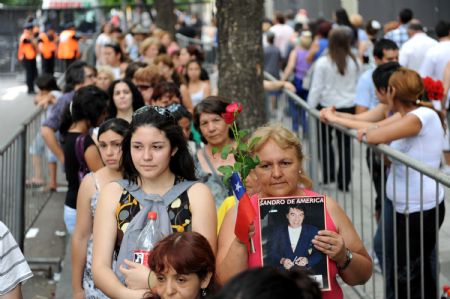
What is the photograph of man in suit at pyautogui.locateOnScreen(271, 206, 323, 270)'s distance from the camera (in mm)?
4480

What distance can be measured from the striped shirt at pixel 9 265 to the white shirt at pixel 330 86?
24.3 feet

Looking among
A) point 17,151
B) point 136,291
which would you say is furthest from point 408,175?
point 17,151

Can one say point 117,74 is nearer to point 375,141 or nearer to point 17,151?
point 17,151

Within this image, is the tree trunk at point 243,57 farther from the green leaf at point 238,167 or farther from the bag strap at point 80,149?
the green leaf at point 238,167

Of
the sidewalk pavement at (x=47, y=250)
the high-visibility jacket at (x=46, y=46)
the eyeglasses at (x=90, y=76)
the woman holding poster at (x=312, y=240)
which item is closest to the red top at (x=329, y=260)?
the woman holding poster at (x=312, y=240)

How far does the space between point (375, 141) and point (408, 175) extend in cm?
45

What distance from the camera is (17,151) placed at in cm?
891

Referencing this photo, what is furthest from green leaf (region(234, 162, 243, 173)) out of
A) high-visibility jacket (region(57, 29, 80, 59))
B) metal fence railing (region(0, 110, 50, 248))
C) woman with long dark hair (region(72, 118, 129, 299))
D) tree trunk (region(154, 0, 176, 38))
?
tree trunk (region(154, 0, 176, 38))

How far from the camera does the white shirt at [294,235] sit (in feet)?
14.7

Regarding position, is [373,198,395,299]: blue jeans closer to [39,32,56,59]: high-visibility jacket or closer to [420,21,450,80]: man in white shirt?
[420,21,450,80]: man in white shirt

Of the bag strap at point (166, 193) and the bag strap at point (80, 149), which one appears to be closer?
the bag strap at point (166, 193)

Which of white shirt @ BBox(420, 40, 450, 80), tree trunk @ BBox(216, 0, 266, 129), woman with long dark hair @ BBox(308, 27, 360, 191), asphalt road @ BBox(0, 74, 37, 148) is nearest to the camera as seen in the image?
tree trunk @ BBox(216, 0, 266, 129)

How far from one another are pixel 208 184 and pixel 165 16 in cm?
1937

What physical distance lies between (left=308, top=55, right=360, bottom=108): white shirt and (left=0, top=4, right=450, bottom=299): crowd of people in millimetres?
13
